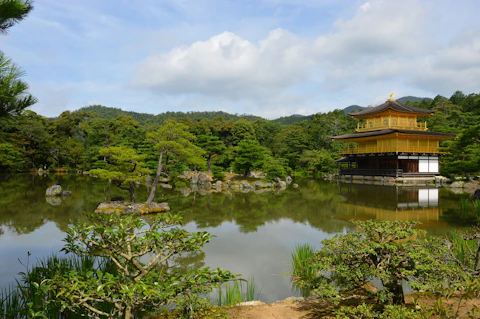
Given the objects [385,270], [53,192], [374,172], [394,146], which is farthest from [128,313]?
[394,146]

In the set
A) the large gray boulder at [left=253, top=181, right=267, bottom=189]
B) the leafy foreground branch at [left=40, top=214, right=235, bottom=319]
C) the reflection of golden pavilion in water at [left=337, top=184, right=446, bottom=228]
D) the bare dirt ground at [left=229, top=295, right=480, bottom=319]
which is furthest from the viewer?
the large gray boulder at [left=253, top=181, right=267, bottom=189]

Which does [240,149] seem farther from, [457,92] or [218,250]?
[457,92]

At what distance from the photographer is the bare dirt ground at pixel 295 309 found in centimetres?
304

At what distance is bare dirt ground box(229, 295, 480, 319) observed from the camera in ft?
9.98

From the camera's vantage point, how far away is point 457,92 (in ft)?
144

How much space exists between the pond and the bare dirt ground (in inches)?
25.3

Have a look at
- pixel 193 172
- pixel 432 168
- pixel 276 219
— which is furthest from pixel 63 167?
pixel 432 168

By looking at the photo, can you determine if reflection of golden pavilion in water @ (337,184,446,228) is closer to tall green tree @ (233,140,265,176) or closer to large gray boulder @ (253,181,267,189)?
large gray boulder @ (253,181,267,189)

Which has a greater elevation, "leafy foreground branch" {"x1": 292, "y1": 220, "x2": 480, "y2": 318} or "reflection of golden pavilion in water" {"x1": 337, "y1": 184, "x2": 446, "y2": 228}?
"leafy foreground branch" {"x1": 292, "y1": 220, "x2": 480, "y2": 318}

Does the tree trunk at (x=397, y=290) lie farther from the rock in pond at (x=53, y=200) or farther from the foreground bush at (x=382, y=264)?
the rock in pond at (x=53, y=200)

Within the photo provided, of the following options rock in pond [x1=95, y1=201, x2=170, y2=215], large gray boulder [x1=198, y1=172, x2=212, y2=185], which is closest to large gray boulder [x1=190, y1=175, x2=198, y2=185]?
large gray boulder [x1=198, y1=172, x2=212, y2=185]

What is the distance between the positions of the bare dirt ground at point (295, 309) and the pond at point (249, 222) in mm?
642

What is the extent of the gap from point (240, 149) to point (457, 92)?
39.3m

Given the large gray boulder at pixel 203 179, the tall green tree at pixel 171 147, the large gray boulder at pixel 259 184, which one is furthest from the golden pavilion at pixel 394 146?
the tall green tree at pixel 171 147
